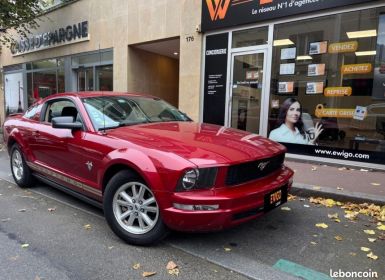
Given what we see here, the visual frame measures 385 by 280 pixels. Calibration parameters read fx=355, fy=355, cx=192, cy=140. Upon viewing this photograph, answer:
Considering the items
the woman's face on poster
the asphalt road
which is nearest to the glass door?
the woman's face on poster

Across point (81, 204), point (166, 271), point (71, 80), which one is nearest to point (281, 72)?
point (81, 204)

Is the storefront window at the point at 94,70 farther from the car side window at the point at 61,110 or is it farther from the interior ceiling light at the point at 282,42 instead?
the car side window at the point at 61,110

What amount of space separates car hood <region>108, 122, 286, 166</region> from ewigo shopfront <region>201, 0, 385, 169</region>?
3.72 meters

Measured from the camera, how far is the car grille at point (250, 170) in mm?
3256

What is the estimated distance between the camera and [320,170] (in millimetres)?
6680

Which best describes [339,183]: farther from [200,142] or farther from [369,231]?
[200,142]

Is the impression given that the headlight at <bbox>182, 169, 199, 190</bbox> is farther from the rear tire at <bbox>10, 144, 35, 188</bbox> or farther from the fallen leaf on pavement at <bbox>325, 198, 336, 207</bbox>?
the rear tire at <bbox>10, 144, 35, 188</bbox>

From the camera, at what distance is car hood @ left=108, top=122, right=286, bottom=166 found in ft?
10.7

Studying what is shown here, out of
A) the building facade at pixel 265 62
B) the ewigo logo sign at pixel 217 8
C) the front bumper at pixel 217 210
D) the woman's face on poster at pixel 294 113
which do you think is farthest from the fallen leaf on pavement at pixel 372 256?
the ewigo logo sign at pixel 217 8

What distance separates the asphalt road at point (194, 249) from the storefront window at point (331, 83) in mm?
2963

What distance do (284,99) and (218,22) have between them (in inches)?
103

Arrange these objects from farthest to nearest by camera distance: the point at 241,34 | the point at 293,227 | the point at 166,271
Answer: the point at 241,34 < the point at 293,227 < the point at 166,271

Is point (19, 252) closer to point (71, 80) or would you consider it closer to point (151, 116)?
point (151, 116)

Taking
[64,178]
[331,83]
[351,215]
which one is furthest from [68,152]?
[331,83]
